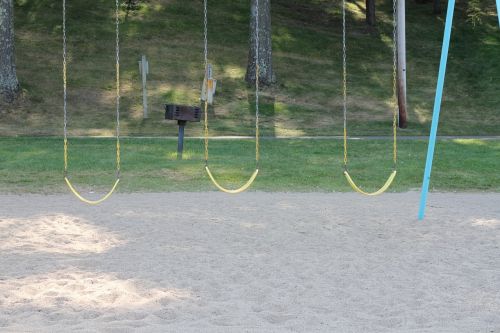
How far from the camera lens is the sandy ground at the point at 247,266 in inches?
235

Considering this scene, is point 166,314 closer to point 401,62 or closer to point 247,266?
point 247,266

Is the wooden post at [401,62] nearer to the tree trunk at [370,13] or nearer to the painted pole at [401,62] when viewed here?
the painted pole at [401,62]

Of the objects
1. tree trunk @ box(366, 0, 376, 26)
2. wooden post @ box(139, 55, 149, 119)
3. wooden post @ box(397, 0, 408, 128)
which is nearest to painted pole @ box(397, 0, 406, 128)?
wooden post @ box(397, 0, 408, 128)

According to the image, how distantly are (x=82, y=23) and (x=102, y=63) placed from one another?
3716mm

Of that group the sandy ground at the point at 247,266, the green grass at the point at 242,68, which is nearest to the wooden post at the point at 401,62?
the green grass at the point at 242,68

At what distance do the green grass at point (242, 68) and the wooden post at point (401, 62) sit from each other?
0.47 m

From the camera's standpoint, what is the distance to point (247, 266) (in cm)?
762

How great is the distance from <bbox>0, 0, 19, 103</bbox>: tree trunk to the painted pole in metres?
10.3

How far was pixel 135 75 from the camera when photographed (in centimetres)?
2686

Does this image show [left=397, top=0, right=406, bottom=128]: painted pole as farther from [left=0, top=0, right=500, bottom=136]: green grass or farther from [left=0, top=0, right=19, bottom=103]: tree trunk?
[left=0, top=0, right=19, bottom=103]: tree trunk

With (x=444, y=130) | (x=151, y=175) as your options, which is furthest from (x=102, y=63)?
(x=151, y=175)

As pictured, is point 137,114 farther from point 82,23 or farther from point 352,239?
point 352,239

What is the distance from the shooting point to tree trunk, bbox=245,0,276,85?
25.4m

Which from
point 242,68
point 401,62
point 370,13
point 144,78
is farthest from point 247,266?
point 370,13
